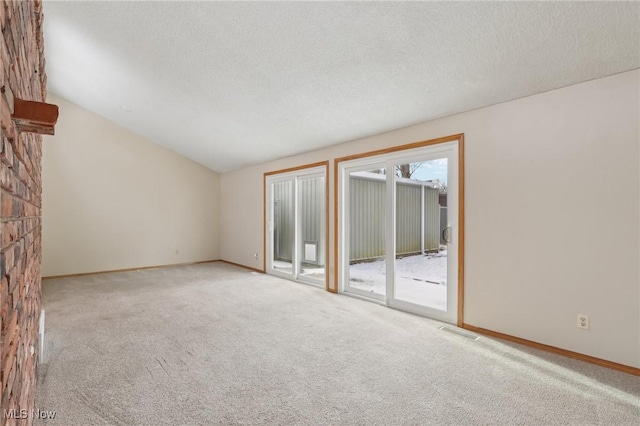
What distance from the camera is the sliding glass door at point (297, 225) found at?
5.27 meters

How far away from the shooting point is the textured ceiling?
86.8 inches

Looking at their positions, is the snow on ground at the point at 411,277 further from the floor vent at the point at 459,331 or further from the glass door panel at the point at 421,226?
the floor vent at the point at 459,331

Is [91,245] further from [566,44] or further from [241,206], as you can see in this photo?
[566,44]

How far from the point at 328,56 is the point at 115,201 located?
5524mm

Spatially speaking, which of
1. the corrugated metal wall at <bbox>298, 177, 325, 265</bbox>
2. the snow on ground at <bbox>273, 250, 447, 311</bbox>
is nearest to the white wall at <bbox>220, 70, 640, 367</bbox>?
the snow on ground at <bbox>273, 250, 447, 311</bbox>

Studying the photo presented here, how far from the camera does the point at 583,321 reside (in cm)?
255

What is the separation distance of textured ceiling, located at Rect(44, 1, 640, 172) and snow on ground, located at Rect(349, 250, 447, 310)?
5.63 ft

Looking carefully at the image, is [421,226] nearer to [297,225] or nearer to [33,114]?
[297,225]

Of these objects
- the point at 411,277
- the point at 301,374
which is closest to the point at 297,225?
the point at 411,277

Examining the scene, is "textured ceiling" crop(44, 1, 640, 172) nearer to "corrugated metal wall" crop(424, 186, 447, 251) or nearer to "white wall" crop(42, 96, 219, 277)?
"corrugated metal wall" crop(424, 186, 447, 251)

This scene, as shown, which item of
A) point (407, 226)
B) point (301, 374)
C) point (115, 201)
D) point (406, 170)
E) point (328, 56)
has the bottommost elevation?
point (301, 374)

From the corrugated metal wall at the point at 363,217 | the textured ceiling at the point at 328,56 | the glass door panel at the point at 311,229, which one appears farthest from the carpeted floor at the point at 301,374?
the textured ceiling at the point at 328,56

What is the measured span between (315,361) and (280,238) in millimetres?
3758

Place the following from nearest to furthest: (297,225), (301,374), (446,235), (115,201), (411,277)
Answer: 1. (301,374)
2. (446,235)
3. (411,277)
4. (297,225)
5. (115,201)
